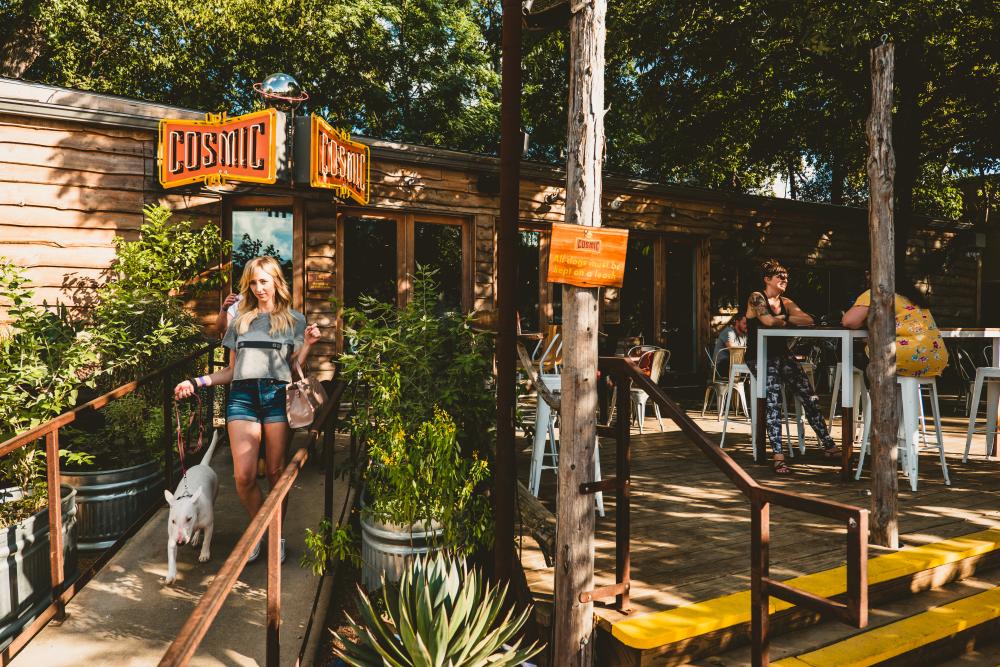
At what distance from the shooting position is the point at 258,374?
3271mm

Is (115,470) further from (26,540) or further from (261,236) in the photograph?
(261,236)

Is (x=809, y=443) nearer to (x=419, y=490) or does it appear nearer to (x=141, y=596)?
(x=419, y=490)

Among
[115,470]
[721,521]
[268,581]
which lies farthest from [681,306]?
[268,581]

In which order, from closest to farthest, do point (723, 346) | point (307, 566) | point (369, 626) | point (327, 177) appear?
1. point (369, 626)
2. point (307, 566)
3. point (327, 177)
4. point (723, 346)

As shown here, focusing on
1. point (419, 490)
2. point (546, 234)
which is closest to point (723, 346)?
point (546, 234)

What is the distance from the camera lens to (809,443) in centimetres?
598

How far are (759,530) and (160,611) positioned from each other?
261 centimetres

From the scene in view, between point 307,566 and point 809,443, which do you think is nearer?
point 307,566

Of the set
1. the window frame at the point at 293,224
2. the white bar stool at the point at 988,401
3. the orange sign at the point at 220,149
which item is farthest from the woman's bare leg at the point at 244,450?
the white bar stool at the point at 988,401

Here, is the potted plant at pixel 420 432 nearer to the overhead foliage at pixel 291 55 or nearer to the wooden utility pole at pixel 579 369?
the wooden utility pole at pixel 579 369

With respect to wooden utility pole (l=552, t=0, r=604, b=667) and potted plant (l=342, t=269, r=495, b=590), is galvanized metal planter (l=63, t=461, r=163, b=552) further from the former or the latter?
wooden utility pole (l=552, t=0, r=604, b=667)

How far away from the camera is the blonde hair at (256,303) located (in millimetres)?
3348

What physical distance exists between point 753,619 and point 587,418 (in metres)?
0.89

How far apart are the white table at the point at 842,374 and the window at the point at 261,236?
15.6 ft
